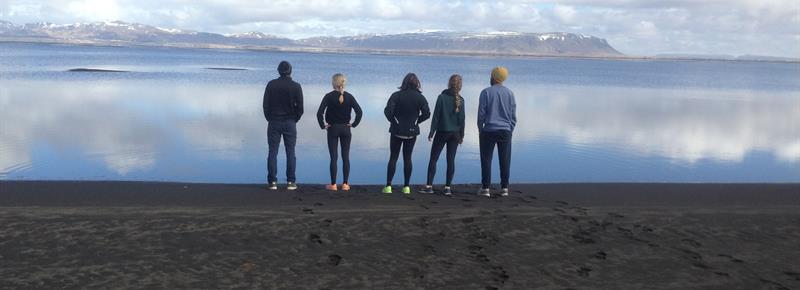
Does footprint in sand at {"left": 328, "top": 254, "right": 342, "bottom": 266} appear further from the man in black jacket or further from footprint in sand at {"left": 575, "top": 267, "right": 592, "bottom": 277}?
Answer: the man in black jacket

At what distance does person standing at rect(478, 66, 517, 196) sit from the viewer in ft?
32.6

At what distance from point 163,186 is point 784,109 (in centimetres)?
3457

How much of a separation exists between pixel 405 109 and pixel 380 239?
103 inches

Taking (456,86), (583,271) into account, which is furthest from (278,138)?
(583,271)

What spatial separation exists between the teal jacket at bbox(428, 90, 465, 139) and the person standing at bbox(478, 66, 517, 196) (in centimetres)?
33

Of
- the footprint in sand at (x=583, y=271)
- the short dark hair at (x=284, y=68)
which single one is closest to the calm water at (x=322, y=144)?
the short dark hair at (x=284, y=68)

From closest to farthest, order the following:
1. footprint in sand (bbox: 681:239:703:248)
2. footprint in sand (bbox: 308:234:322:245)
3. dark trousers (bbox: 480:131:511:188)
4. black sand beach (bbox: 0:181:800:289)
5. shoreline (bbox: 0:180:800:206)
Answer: black sand beach (bbox: 0:181:800:289) → footprint in sand (bbox: 308:234:322:245) → footprint in sand (bbox: 681:239:703:248) → shoreline (bbox: 0:180:800:206) → dark trousers (bbox: 480:131:511:188)

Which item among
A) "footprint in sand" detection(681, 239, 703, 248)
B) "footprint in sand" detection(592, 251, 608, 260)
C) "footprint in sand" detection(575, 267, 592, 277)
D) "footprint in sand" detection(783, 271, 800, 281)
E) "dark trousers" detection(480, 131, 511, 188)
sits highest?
"dark trousers" detection(480, 131, 511, 188)

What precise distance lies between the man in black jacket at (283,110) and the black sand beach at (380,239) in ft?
1.77

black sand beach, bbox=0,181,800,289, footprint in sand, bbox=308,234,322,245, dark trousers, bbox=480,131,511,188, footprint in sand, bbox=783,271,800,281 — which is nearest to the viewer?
black sand beach, bbox=0,181,800,289

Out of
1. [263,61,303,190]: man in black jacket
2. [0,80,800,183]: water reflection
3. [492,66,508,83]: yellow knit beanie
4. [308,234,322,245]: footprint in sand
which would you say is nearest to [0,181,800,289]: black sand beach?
[308,234,322,245]: footprint in sand

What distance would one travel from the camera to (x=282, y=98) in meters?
10.0

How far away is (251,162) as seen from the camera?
15.2m

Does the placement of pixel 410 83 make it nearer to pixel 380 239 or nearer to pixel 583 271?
pixel 380 239
